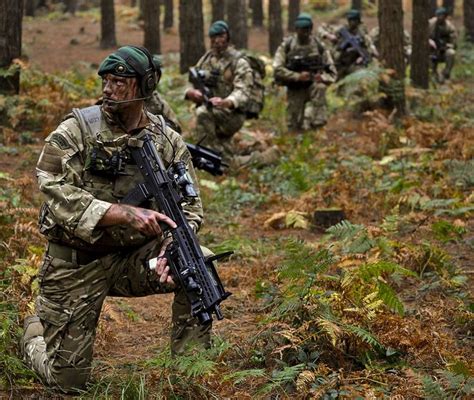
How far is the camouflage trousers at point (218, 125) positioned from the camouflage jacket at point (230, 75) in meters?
0.29

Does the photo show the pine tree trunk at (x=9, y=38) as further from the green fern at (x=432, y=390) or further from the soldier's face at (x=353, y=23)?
the soldier's face at (x=353, y=23)

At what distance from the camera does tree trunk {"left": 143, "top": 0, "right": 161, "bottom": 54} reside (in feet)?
63.4

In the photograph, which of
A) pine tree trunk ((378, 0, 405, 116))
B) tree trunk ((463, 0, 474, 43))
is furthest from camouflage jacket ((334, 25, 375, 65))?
tree trunk ((463, 0, 474, 43))

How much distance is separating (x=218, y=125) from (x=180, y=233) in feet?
24.0

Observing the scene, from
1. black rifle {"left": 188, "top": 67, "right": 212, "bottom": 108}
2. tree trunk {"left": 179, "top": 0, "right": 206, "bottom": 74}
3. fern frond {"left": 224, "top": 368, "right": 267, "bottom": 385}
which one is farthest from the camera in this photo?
tree trunk {"left": 179, "top": 0, "right": 206, "bottom": 74}

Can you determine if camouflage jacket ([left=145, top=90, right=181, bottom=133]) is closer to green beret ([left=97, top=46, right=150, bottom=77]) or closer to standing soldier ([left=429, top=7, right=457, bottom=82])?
green beret ([left=97, top=46, right=150, bottom=77])

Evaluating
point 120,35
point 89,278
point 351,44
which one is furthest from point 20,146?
point 120,35

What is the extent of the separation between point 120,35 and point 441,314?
25.6m

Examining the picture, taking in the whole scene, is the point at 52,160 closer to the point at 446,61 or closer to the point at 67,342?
the point at 67,342

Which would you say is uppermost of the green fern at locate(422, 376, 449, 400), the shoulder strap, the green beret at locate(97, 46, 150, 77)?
the green beret at locate(97, 46, 150, 77)

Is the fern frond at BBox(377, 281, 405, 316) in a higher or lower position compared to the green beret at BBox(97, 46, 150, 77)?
lower

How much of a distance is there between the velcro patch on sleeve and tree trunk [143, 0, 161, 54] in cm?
1531

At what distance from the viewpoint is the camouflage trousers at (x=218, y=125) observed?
1163 centimetres

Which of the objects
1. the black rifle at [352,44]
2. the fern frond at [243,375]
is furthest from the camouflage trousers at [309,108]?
the fern frond at [243,375]
